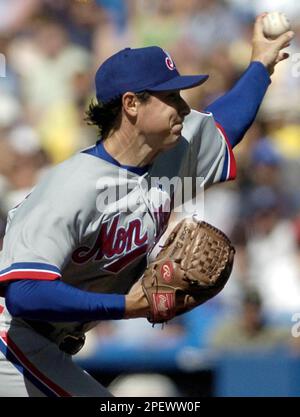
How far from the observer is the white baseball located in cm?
330

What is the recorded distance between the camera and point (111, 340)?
197 inches

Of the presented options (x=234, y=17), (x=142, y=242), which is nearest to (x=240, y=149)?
(x=234, y=17)

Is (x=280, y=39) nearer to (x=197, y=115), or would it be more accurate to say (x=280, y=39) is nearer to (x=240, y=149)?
(x=197, y=115)

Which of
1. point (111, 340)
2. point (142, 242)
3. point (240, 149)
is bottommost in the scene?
point (111, 340)

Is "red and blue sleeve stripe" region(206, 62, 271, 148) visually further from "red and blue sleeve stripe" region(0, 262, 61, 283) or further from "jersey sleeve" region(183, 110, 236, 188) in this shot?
"red and blue sleeve stripe" region(0, 262, 61, 283)

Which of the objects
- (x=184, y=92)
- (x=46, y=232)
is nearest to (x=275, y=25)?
(x=46, y=232)

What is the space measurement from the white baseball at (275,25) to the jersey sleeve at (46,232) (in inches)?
43.3

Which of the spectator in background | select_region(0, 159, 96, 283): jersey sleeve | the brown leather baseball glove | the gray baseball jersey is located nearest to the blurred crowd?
the spectator in background

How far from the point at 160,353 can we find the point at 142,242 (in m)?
2.01

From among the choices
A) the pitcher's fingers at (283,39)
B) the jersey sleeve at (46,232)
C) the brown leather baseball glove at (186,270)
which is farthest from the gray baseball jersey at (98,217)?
the pitcher's fingers at (283,39)

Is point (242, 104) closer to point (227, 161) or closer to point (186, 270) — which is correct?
point (227, 161)

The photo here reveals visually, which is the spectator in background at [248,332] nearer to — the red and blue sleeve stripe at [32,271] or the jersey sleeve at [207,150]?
the jersey sleeve at [207,150]

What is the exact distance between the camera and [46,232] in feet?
8.35

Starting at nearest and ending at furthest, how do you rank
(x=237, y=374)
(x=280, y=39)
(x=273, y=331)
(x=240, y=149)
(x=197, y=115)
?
1. (x=197, y=115)
2. (x=280, y=39)
3. (x=237, y=374)
4. (x=273, y=331)
5. (x=240, y=149)
